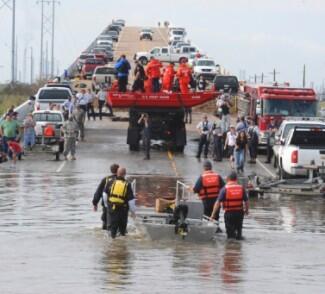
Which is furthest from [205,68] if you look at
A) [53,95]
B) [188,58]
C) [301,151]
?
[301,151]

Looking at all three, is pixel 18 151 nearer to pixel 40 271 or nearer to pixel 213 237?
pixel 213 237

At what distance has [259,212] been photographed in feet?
95.5

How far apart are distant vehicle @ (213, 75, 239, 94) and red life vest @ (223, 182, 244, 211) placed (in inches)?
1800

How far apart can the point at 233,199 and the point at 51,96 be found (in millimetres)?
34249

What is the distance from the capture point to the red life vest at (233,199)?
23.1 meters

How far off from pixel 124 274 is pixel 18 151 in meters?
23.8

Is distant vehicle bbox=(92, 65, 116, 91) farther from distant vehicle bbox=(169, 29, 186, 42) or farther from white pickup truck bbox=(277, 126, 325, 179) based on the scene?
distant vehicle bbox=(169, 29, 186, 42)

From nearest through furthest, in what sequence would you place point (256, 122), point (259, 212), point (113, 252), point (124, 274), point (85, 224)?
point (124, 274) → point (113, 252) → point (85, 224) → point (259, 212) → point (256, 122)

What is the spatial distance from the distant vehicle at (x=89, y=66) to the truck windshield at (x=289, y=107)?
41626 mm

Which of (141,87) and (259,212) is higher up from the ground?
(141,87)

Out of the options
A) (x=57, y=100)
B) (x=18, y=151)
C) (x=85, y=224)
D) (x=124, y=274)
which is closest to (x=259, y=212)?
(x=85, y=224)

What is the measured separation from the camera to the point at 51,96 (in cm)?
5666

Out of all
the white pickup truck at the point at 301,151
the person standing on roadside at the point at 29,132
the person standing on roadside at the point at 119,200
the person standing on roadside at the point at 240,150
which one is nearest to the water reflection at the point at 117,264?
the person standing on roadside at the point at 119,200

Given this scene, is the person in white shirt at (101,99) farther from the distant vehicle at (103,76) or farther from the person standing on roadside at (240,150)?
the person standing on roadside at (240,150)
